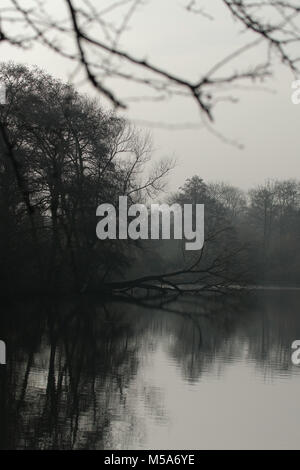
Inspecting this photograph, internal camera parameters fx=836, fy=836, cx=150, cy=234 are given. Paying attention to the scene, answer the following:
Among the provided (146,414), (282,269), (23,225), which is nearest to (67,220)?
(23,225)

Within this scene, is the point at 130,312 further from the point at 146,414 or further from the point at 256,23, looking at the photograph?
the point at 256,23

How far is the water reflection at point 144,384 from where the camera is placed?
8.37m

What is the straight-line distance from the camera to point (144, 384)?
38.3ft

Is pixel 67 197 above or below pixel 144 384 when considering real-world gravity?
above

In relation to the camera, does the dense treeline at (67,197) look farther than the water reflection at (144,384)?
Yes

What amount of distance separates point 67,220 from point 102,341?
1335 centimetres

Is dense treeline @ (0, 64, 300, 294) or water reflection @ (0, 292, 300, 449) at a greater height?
dense treeline @ (0, 64, 300, 294)

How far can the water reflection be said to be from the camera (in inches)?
329

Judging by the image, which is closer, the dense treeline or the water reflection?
the water reflection

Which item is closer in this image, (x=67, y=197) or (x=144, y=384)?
(x=144, y=384)

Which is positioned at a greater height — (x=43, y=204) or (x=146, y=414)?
(x=43, y=204)

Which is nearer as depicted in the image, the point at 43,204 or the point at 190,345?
the point at 190,345

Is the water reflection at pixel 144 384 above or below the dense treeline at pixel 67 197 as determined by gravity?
below

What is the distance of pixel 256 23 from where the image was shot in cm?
334
